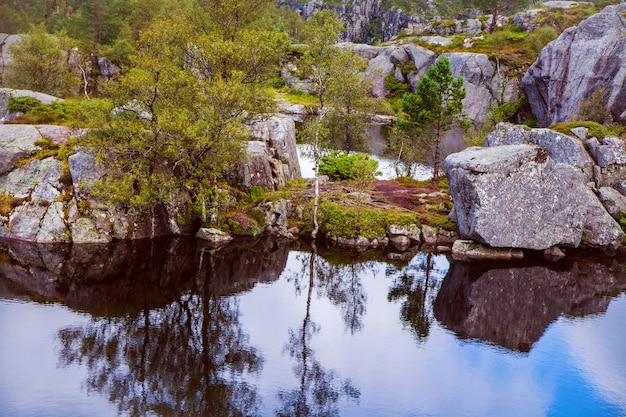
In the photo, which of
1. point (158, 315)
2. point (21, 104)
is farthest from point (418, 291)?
point (21, 104)

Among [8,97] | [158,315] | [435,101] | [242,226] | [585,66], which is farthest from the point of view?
[585,66]

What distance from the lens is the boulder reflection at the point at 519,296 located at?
26.4 meters

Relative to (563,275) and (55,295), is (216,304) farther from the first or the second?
(563,275)

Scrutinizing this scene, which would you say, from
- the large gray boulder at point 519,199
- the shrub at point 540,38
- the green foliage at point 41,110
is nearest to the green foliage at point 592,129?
the large gray boulder at point 519,199

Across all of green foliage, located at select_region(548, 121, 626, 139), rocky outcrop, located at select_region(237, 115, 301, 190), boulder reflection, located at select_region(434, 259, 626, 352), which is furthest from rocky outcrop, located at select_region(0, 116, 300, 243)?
green foliage, located at select_region(548, 121, 626, 139)

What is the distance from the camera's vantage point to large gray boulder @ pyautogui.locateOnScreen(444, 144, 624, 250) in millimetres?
37406

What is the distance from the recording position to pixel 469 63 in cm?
10269

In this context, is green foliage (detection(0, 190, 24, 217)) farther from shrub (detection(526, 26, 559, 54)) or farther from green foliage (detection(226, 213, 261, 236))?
shrub (detection(526, 26, 559, 54))

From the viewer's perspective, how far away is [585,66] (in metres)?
74.0

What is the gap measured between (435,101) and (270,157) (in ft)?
62.0

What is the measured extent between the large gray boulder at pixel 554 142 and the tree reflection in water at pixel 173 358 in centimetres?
3204

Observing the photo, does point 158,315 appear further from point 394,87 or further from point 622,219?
point 394,87

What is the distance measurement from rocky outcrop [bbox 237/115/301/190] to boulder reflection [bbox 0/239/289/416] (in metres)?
8.80

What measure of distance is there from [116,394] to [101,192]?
20.6m
